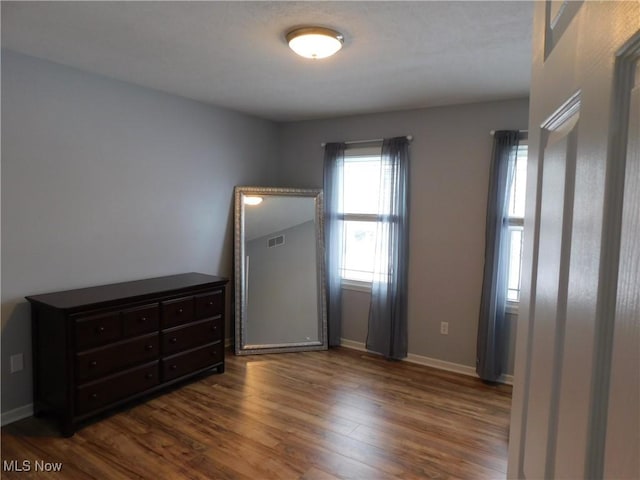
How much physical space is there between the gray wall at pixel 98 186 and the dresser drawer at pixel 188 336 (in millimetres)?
600

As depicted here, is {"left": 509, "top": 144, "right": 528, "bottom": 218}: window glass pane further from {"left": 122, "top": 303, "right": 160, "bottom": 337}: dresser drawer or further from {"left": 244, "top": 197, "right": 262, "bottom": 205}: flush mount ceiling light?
{"left": 122, "top": 303, "right": 160, "bottom": 337}: dresser drawer

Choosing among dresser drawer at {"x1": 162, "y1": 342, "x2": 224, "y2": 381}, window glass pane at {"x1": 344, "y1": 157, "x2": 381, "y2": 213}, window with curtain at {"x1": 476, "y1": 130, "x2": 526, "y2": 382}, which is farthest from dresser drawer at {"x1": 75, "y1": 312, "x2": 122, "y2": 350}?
window with curtain at {"x1": 476, "y1": 130, "x2": 526, "y2": 382}

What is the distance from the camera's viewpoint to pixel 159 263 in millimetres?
3609

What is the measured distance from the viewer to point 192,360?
3398 mm

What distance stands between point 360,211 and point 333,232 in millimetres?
363

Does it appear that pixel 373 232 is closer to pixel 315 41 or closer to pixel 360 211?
pixel 360 211

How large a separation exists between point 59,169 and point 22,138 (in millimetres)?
287

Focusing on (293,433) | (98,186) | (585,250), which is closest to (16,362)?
(98,186)

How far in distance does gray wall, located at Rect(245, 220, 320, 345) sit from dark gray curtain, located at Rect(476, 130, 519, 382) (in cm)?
167

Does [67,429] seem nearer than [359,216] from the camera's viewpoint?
Yes

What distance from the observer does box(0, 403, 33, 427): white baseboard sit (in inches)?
107

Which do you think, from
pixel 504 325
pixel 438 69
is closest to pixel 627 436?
pixel 438 69

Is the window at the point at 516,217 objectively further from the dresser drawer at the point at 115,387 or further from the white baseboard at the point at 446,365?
the dresser drawer at the point at 115,387

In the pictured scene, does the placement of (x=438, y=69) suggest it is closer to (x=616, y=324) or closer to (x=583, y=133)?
(x=583, y=133)
